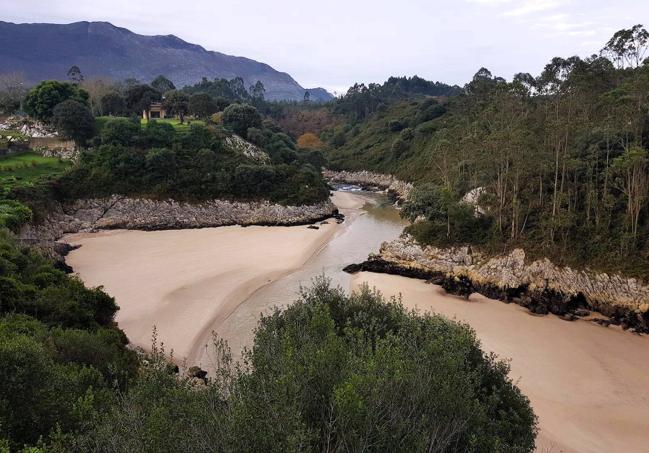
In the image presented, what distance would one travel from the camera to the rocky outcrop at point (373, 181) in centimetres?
8341

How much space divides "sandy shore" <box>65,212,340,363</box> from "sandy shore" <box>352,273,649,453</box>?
13867mm

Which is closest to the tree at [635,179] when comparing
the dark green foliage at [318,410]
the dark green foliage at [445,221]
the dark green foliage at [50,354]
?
the dark green foliage at [445,221]

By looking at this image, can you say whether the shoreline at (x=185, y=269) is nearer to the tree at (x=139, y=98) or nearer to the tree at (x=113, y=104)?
the tree at (x=113, y=104)

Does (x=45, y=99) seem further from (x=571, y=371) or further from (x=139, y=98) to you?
(x=571, y=371)

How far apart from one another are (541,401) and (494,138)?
22972mm

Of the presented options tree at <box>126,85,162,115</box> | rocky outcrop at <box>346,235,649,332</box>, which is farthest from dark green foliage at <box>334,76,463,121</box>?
rocky outcrop at <box>346,235,649,332</box>

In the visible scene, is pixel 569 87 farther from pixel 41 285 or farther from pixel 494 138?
pixel 41 285

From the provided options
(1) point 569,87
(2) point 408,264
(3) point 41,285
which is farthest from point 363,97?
(3) point 41,285

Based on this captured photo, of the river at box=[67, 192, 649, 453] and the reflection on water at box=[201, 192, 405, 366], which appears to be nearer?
the river at box=[67, 192, 649, 453]

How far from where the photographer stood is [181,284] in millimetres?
32500

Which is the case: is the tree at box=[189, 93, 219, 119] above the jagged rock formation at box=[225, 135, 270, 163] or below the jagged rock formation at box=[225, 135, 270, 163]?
above

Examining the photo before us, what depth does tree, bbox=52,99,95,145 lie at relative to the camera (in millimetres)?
60000

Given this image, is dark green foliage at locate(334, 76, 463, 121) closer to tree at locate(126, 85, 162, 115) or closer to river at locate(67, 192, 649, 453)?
tree at locate(126, 85, 162, 115)

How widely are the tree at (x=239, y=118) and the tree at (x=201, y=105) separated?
28.3 feet
